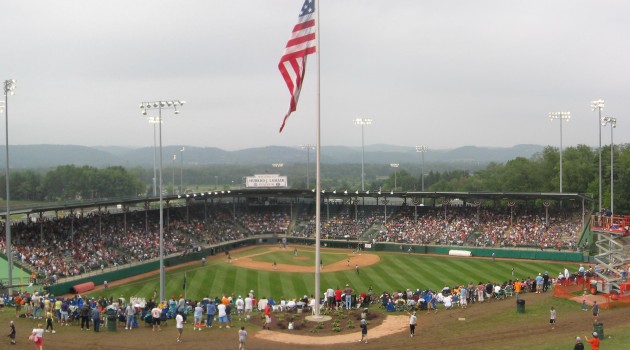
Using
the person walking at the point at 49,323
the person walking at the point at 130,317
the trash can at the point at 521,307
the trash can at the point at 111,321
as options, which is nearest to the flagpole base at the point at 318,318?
the person walking at the point at 130,317

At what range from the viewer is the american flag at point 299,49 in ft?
77.5

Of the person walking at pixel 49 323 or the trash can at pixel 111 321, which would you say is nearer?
the person walking at pixel 49 323

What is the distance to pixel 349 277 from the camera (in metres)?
45.0

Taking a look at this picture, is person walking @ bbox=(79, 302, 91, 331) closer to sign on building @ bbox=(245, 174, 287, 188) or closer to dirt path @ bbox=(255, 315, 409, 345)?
dirt path @ bbox=(255, 315, 409, 345)

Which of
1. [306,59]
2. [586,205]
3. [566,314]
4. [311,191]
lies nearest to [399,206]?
[311,191]

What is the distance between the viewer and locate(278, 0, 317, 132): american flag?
23609mm

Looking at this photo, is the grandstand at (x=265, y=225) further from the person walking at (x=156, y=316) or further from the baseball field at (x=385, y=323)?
the person walking at (x=156, y=316)

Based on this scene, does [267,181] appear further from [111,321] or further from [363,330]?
[363,330]

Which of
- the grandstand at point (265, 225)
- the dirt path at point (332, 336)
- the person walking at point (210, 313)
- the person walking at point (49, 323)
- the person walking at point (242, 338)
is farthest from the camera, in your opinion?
the grandstand at point (265, 225)

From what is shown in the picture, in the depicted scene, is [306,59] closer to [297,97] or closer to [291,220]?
[297,97]

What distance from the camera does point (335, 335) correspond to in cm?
2398

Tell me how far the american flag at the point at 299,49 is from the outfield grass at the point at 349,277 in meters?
19.0

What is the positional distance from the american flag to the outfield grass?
19.0 m

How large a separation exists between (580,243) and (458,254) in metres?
11.2
